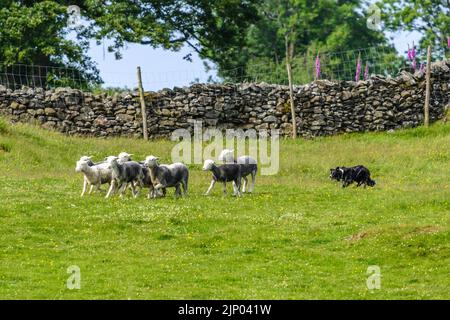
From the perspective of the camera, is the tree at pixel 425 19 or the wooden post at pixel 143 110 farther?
the tree at pixel 425 19

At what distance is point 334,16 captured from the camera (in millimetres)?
98000

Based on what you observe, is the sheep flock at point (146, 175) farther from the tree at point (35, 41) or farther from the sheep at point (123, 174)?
the tree at point (35, 41)

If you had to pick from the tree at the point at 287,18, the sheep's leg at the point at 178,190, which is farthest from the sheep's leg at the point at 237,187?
the tree at the point at 287,18

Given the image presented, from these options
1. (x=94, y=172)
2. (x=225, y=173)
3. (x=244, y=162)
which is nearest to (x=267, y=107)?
(x=244, y=162)

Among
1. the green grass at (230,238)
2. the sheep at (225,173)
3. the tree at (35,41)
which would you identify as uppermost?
the tree at (35,41)

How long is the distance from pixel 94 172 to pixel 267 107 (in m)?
18.3

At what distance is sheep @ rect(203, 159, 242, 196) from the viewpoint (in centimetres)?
3378

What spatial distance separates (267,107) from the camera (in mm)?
50656

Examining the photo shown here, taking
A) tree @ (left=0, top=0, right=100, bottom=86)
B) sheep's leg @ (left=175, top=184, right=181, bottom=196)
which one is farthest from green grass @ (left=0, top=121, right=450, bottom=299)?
tree @ (left=0, top=0, right=100, bottom=86)

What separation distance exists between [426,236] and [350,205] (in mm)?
5277

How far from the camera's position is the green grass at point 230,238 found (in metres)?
23.0

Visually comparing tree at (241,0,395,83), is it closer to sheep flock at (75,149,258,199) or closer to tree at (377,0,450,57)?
tree at (377,0,450,57)

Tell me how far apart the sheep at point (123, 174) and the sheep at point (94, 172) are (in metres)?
0.32

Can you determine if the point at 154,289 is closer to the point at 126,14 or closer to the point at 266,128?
the point at 266,128
